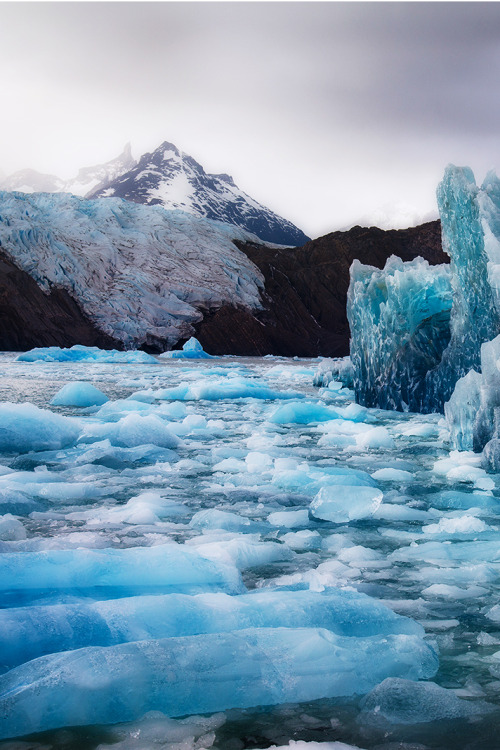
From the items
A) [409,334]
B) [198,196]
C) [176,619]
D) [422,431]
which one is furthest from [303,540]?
[198,196]

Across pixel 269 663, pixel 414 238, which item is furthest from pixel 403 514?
pixel 414 238

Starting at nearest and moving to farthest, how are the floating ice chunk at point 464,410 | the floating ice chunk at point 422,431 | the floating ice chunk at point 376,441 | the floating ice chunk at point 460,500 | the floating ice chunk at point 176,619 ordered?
the floating ice chunk at point 176,619 → the floating ice chunk at point 460,500 → the floating ice chunk at point 464,410 → the floating ice chunk at point 376,441 → the floating ice chunk at point 422,431

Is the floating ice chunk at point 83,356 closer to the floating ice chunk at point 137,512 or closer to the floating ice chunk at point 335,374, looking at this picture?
the floating ice chunk at point 335,374

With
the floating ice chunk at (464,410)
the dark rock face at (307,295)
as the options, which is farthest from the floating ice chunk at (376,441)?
the dark rock face at (307,295)

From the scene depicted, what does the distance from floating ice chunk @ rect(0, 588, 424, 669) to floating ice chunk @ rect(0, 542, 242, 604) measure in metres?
0.27

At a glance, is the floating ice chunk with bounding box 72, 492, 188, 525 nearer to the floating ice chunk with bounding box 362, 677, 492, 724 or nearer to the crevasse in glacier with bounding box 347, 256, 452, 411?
the floating ice chunk with bounding box 362, 677, 492, 724

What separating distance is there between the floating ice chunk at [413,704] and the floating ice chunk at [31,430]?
15.3ft

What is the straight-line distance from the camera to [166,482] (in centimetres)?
438

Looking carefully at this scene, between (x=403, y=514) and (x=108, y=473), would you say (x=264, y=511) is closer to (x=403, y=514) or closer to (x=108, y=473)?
(x=403, y=514)

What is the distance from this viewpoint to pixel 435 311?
10227 mm

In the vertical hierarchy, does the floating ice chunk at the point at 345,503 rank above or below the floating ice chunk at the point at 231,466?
above

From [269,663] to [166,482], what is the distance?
9.23ft

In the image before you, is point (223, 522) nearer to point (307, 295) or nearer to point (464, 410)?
point (464, 410)

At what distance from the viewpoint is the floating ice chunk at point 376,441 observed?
6191 millimetres
